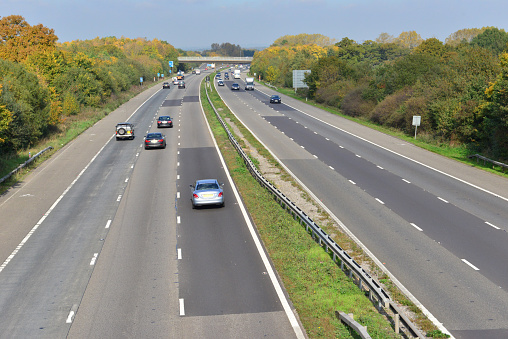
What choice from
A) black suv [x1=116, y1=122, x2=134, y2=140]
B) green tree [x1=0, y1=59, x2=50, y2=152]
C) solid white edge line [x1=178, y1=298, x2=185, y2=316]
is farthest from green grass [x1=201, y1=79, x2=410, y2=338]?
black suv [x1=116, y1=122, x2=134, y2=140]

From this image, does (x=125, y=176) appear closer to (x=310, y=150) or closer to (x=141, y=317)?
(x=310, y=150)

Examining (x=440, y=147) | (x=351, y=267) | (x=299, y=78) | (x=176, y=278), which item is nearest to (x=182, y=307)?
(x=176, y=278)

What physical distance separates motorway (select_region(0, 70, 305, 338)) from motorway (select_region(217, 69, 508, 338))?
14.8ft

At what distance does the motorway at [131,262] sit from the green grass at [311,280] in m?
0.46

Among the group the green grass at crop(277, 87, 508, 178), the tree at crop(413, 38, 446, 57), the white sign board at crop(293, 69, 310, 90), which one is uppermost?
the tree at crop(413, 38, 446, 57)

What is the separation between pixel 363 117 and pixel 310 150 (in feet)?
87.3

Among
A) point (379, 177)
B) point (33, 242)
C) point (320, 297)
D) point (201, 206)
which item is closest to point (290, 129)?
point (379, 177)

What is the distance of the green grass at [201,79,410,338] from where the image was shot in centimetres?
1330

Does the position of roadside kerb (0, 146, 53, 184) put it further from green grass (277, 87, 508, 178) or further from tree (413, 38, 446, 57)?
tree (413, 38, 446, 57)

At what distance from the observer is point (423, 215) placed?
2402 cm

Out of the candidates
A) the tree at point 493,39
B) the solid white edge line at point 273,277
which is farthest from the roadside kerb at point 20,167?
the tree at point 493,39

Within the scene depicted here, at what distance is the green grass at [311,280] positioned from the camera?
13.3 m

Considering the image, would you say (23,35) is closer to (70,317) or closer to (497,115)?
(497,115)

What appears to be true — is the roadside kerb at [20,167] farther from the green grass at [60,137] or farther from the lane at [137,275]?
the lane at [137,275]
